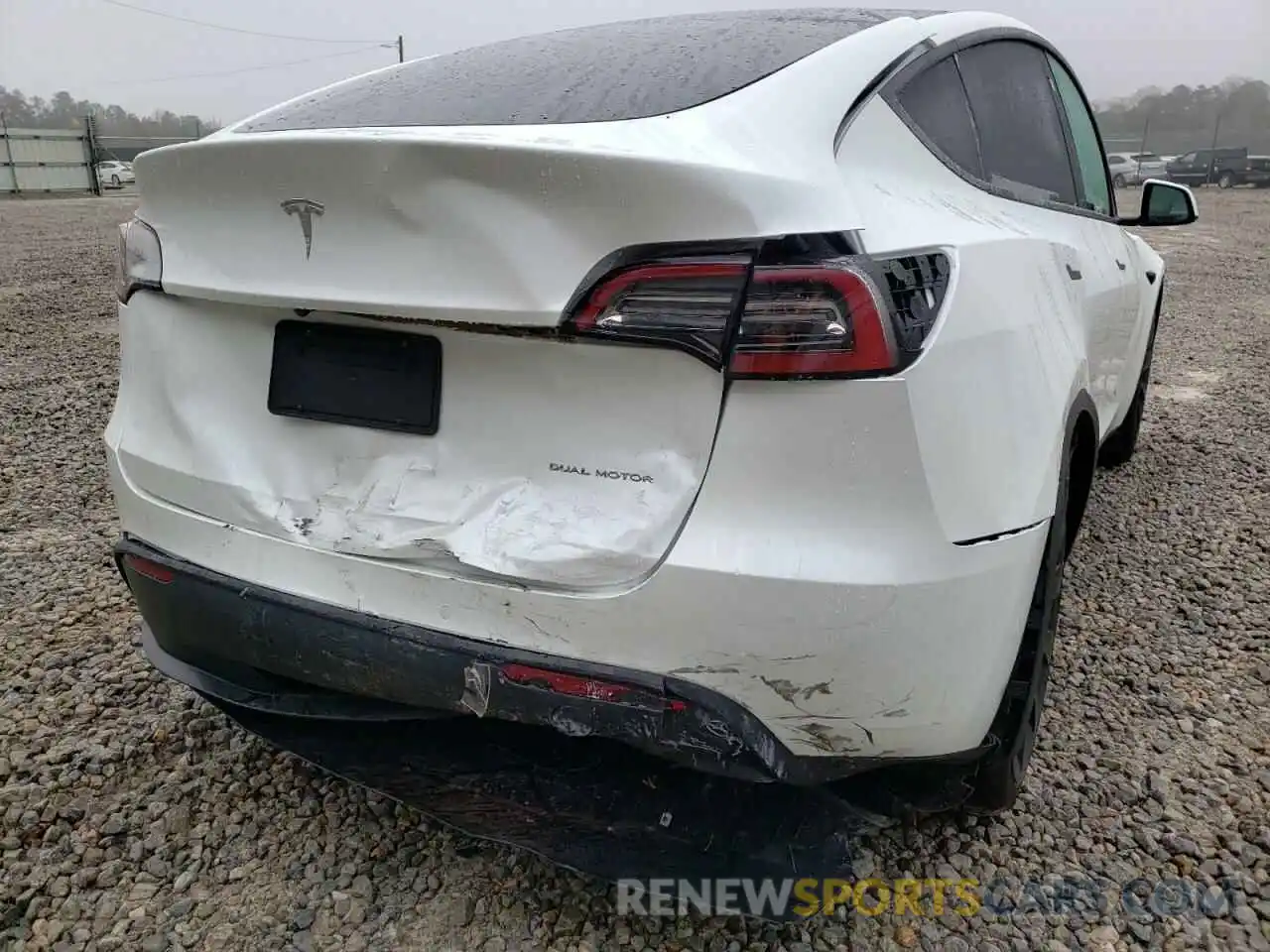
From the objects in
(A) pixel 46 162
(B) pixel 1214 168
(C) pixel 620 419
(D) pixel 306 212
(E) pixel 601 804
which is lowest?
(E) pixel 601 804

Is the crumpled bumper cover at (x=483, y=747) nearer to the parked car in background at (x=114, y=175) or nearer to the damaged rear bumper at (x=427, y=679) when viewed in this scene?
the damaged rear bumper at (x=427, y=679)

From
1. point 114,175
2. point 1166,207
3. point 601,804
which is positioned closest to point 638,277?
point 601,804

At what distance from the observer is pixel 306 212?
60.5 inches

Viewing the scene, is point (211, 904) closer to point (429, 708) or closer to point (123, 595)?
point (429, 708)

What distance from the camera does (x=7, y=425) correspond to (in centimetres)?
471

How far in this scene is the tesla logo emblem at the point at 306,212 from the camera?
1.53 meters

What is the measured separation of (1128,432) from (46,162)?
26.8 m

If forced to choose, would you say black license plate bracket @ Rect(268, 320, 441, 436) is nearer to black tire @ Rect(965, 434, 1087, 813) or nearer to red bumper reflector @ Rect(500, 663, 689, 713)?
red bumper reflector @ Rect(500, 663, 689, 713)

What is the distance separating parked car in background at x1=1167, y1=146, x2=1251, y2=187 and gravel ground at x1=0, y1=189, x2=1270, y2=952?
34.9 metres

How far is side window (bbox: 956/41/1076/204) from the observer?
222 cm

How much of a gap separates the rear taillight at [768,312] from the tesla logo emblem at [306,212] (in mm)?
496

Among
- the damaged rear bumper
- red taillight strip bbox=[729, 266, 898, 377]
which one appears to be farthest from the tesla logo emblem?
red taillight strip bbox=[729, 266, 898, 377]

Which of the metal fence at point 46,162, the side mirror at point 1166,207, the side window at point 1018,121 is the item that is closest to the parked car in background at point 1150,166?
the metal fence at point 46,162

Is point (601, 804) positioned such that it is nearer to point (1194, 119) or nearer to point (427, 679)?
point (427, 679)
